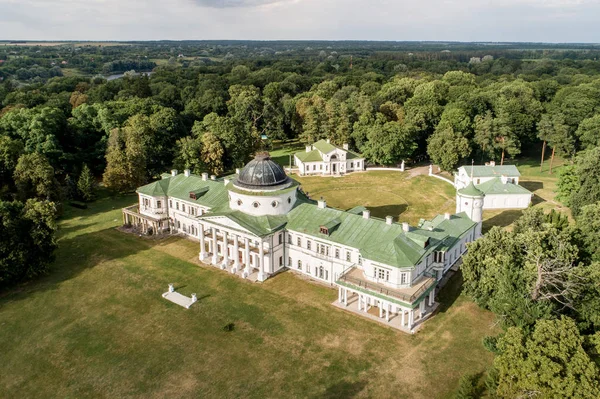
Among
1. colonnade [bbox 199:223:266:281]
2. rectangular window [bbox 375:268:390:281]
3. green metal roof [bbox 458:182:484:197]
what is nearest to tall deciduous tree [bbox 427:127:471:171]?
green metal roof [bbox 458:182:484:197]

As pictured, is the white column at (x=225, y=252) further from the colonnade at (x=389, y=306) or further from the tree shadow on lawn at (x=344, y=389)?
the tree shadow on lawn at (x=344, y=389)

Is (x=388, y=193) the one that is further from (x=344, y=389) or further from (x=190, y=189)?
(x=344, y=389)

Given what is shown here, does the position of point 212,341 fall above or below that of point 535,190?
below

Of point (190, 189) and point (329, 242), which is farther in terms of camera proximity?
point (190, 189)

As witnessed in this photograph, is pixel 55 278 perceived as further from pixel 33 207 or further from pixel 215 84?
pixel 215 84

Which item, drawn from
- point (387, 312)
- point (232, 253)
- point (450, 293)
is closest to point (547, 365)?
point (387, 312)

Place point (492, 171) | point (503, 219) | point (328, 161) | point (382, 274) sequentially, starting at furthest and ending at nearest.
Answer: point (328, 161)
point (492, 171)
point (503, 219)
point (382, 274)
